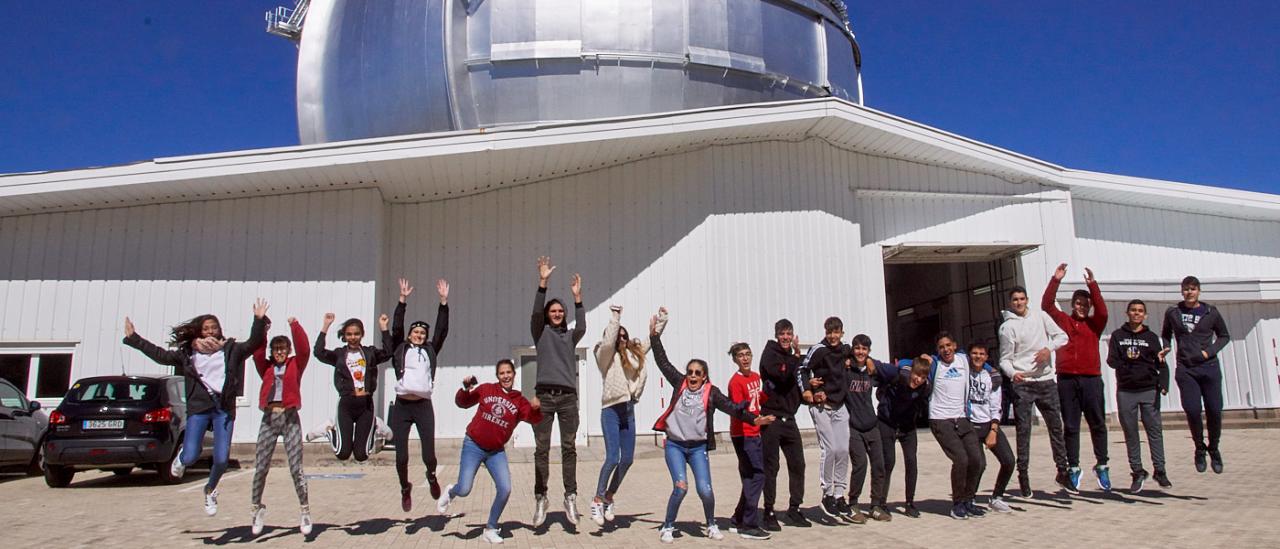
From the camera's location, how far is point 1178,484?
9.26 meters

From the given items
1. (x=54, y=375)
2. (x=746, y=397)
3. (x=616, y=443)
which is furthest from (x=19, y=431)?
(x=746, y=397)

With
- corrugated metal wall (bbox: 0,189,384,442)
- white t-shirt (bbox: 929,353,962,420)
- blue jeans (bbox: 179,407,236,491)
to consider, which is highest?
corrugated metal wall (bbox: 0,189,384,442)

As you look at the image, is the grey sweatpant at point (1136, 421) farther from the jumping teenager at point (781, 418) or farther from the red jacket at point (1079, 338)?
the jumping teenager at point (781, 418)

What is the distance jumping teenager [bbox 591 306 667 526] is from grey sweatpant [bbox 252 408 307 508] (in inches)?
95.9

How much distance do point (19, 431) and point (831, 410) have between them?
36.9 ft

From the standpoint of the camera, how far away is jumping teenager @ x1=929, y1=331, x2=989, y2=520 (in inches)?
301

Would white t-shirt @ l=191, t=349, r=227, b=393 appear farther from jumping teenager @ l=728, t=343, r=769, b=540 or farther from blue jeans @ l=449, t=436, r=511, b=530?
jumping teenager @ l=728, t=343, r=769, b=540

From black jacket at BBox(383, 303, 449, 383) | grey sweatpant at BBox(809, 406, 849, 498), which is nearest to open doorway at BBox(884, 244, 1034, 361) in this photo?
grey sweatpant at BBox(809, 406, 849, 498)

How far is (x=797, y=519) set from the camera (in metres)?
7.49

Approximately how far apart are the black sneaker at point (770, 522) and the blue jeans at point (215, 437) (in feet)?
14.5

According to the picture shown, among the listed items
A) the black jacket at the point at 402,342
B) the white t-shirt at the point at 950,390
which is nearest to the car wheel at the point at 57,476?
the black jacket at the point at 402,342

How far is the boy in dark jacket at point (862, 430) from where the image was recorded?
25.4ft

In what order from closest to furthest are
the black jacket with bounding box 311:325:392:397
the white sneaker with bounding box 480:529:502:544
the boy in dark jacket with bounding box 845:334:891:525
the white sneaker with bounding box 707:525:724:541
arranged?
the white sneaker with bounding box 480:529:502:544, the white sneaker with bounding box 707:525:724:541, the black jacket with bounding box 311:325:392:397, the boy in dark jacket with bounding box 845:334:891:525

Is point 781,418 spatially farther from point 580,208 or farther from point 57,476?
point 580,208
